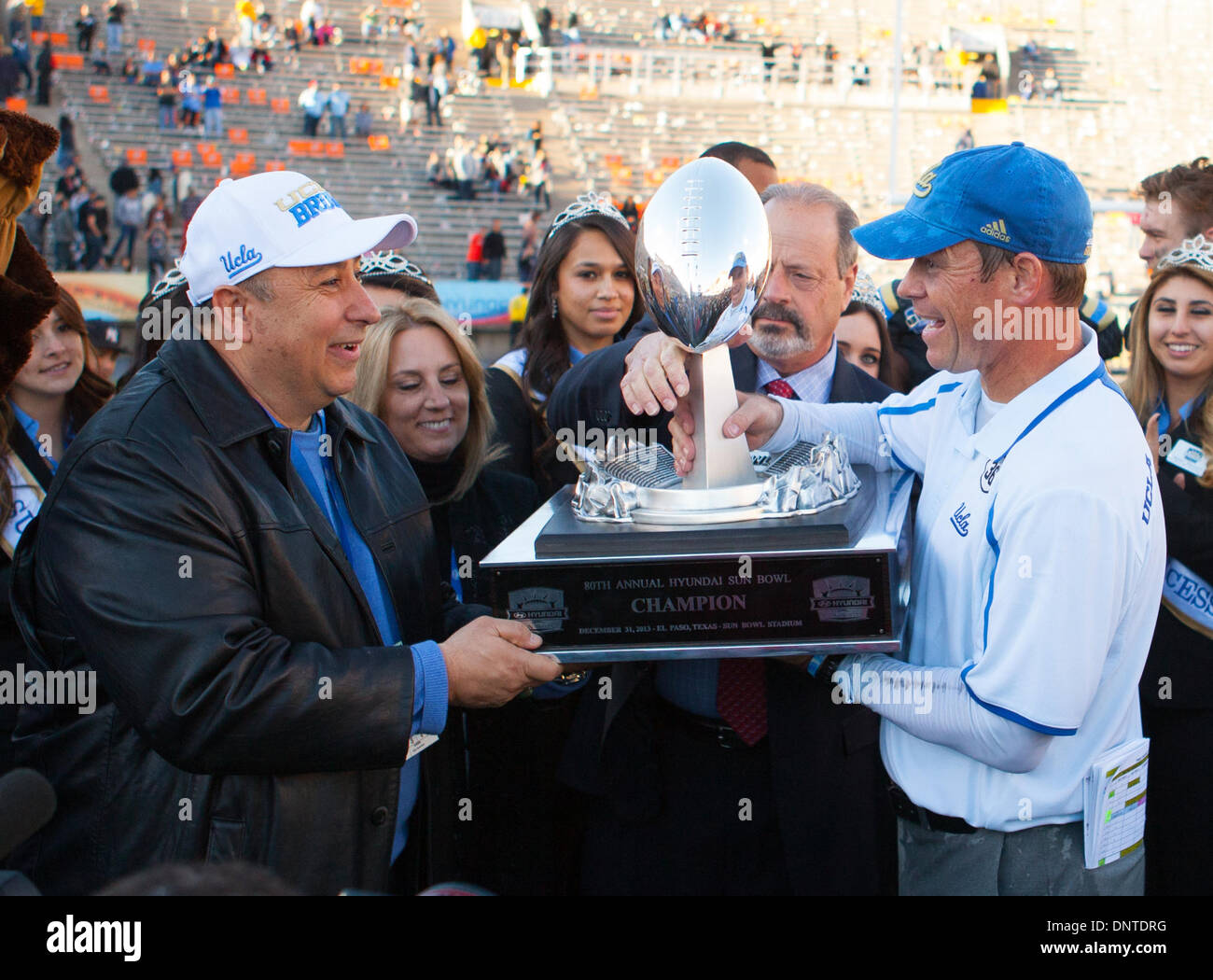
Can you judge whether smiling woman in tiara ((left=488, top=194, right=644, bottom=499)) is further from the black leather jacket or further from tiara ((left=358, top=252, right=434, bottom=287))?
the black leather jacket

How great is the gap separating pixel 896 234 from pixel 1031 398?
0.35 m

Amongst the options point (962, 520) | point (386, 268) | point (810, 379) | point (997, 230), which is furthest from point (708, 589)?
point (386, 268)

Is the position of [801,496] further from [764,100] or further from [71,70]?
[764,100]

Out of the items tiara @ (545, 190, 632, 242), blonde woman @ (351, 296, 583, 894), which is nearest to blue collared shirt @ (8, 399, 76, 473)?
blonde woman @ (351, 296, 583, 894)

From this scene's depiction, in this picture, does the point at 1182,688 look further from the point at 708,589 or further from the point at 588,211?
the point at 588,211

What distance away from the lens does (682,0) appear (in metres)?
33.5

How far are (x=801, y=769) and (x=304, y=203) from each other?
1.39m

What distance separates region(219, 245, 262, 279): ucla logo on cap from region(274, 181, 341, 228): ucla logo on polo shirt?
0.09 meters

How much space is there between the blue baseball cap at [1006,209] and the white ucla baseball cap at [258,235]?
969 millimetres

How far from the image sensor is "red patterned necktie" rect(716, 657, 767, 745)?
2256 mm

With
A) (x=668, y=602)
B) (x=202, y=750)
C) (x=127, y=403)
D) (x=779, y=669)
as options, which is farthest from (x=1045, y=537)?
(x=127, y=403)

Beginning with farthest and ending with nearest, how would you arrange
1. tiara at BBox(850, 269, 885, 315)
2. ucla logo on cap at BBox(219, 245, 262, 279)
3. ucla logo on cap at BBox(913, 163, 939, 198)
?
1. tiara at BBox(850, 269, 885, 315)
2. ucla logo on cap at BBox(219, 245, 262, 279)
3. ucla logo on cap at BBox(913, 163, 939, 198)

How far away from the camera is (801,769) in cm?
223

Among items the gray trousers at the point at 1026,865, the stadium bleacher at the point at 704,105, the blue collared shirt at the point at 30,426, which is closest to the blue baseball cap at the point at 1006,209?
the gray trousers at the point at 1026,865
